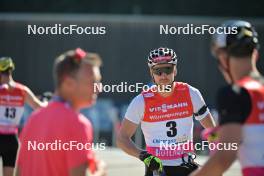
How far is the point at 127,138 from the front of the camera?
24.7 ft

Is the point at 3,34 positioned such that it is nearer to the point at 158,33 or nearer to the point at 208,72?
the point at 158,33

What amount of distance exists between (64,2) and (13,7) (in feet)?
7.63

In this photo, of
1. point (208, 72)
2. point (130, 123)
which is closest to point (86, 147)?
point (130, 123)

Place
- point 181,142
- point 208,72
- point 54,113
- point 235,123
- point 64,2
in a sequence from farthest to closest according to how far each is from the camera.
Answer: point 64,2
point 208,72
point 181,142
point 54,113
point 235,123

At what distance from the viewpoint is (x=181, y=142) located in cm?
740

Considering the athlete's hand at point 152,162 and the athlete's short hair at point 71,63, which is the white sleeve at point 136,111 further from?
the athlete's short hair at point 71,63

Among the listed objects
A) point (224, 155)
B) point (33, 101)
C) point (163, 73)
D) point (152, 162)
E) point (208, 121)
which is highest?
point (163, 73)

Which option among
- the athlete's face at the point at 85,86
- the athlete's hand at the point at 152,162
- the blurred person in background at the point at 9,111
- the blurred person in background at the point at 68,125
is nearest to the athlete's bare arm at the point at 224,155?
the blurred person in background at the point at 68,125

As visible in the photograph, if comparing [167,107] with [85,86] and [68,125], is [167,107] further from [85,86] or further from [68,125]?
[68,125]

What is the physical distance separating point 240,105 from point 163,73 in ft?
11.3

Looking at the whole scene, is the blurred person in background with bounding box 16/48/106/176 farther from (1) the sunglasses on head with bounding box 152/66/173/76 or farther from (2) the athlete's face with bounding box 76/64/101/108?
(1) the sunglasses on head with bounding box 152/66/173/76

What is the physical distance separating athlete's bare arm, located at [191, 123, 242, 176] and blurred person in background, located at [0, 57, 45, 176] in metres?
6.68

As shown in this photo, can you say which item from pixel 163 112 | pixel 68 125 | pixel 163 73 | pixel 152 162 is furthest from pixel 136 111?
pixel 68 125

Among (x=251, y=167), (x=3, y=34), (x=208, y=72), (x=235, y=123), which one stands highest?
(x=3, y=34)
